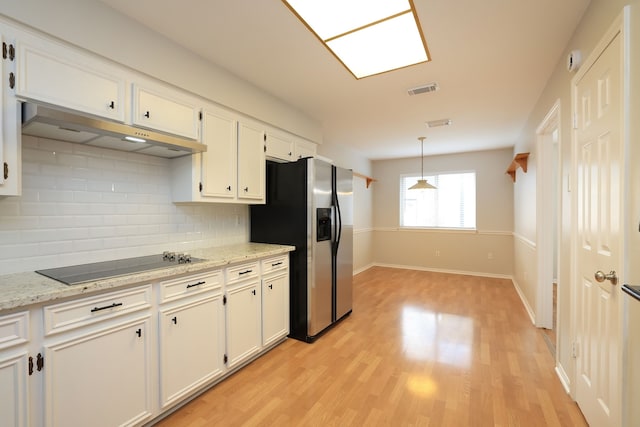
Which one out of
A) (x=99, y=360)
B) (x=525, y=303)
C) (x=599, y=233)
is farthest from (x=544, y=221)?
(x=99, y=360)

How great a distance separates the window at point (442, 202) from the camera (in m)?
5.95

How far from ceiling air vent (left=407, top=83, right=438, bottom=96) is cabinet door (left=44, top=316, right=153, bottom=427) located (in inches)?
116

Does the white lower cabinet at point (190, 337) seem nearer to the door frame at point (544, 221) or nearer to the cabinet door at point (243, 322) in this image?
the cabinet door at point (243, 322)

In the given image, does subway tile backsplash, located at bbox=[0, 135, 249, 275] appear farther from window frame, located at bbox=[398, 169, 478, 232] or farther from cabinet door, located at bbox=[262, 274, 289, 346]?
window frame, located at bbox=[398, 169, 478, 232]

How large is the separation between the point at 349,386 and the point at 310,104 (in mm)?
2790

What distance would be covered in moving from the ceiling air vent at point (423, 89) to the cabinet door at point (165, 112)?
2024mm

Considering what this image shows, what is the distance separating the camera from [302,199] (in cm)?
287

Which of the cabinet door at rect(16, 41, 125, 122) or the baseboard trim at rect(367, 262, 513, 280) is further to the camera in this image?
the baseboard trim at rect(367, 262, 513, 280)

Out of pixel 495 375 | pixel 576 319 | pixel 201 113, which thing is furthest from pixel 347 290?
pixel 201 113

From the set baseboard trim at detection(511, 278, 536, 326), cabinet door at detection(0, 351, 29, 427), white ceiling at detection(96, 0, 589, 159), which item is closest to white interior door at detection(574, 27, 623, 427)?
white ceiling at detection(96, 0, 589, 159)

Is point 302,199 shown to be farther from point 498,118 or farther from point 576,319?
point 498,118

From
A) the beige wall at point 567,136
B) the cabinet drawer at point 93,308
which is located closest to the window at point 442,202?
the beige wall at point 567,136

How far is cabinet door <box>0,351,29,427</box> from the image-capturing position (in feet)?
3.94

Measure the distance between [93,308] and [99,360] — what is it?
0.28m
